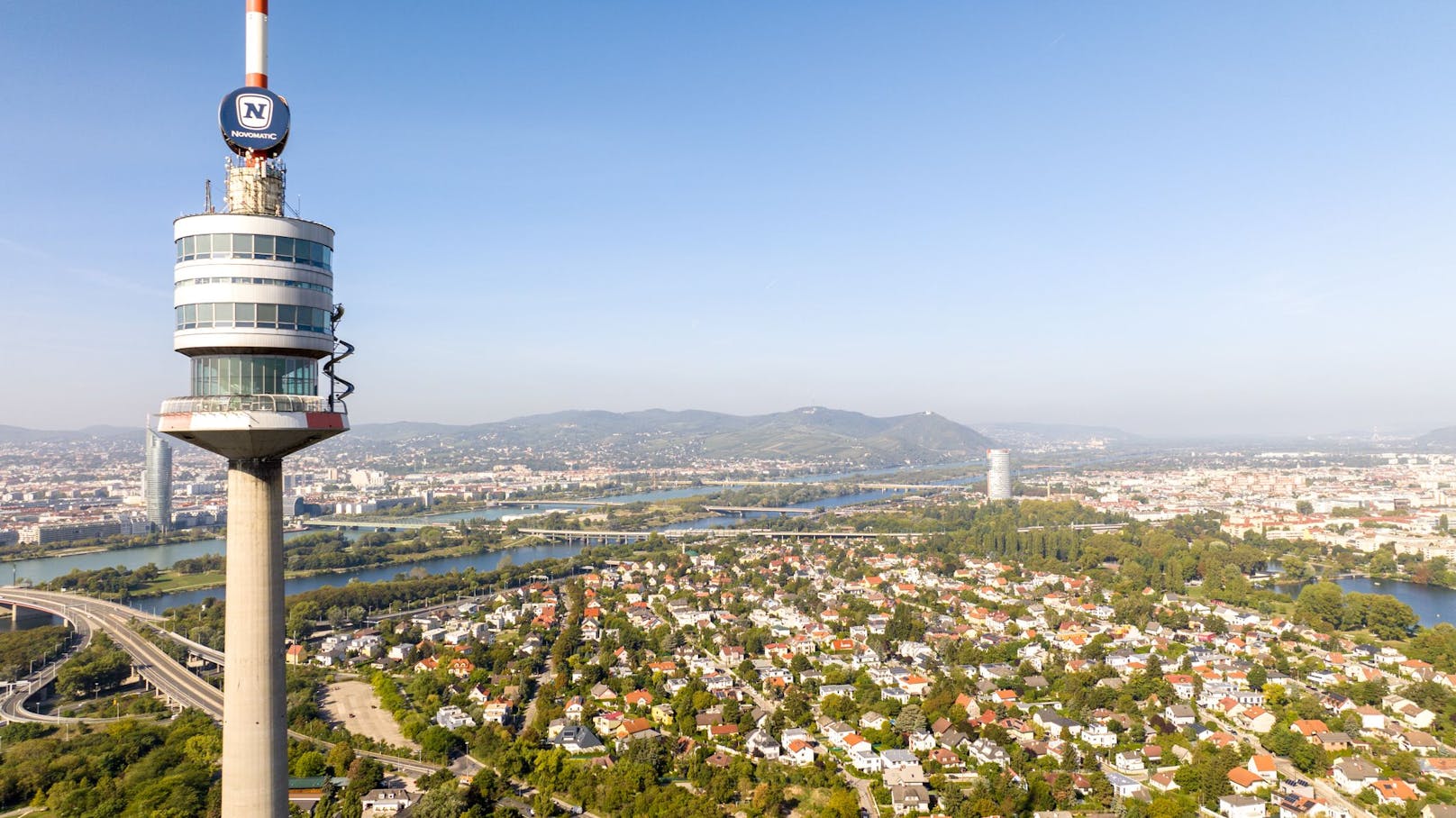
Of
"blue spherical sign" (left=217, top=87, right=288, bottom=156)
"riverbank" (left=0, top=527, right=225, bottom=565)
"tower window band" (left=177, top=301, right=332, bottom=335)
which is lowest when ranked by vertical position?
"riverbank" (left=0, top=527, right=225, bottom=565)

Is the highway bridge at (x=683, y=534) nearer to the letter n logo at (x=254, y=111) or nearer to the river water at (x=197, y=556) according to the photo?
the river water at (x=197, y=556)

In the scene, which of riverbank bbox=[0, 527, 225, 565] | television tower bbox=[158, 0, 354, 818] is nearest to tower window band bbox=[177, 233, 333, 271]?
television tower bbox=[158, 0, 354, 818]

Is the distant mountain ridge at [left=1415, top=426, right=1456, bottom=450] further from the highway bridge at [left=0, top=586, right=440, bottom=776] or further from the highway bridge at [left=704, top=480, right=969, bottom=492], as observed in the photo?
the highway bridge at [left=0, top=586, right=440, bottom=776]

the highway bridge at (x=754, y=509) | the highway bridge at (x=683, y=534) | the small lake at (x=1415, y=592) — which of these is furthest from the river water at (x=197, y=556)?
the small lake at (x=1415, y=592)

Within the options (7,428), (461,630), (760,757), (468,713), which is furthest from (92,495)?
(7,428)

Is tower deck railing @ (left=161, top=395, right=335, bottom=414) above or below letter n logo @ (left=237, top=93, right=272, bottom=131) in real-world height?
below

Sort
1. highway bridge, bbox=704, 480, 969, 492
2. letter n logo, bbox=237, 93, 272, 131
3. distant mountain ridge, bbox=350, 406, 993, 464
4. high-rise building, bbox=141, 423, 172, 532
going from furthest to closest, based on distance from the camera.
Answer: distant mountain ridge, bbox=350, 406, 993, 464
highway bridge, bbox=704, 480, 969, 492
high-rise building, bbox=141, 423, 172, 532
letter n logo, bbox=237, 93, 272, 131

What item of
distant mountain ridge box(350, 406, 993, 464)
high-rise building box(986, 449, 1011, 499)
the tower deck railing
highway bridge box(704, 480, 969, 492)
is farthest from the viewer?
distant mountain ridge box(350, 406, 993, 464)
